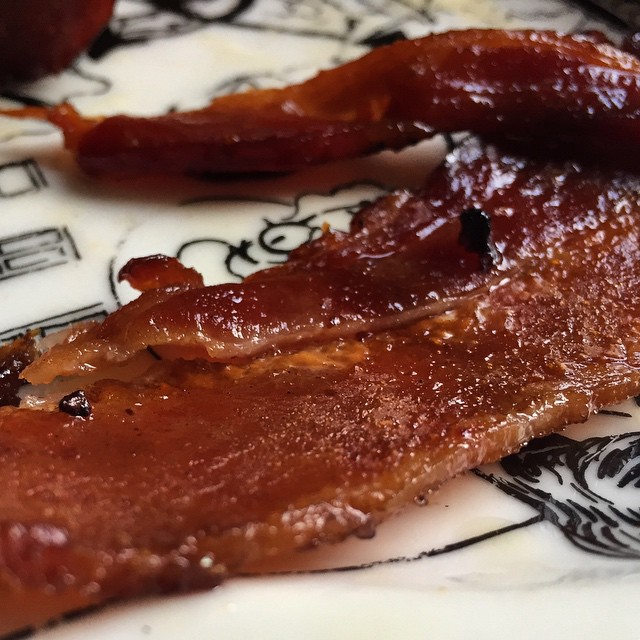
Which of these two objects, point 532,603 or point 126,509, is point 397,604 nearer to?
point 532,603

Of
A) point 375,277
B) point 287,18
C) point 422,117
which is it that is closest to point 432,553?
point 375,277

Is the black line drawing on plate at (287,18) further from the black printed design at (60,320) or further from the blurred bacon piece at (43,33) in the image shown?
the black printed design at (60,320)

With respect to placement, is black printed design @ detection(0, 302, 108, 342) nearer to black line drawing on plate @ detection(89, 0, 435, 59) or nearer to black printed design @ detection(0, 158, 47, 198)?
black printed design @ detection(0, 158, 47, 198)

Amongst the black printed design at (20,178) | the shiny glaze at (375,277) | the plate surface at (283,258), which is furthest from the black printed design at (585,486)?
the black printed design at (20,178)

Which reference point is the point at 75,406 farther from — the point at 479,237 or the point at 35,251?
the point at 479,237

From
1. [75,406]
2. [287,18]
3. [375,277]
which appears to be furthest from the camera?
[287,18]

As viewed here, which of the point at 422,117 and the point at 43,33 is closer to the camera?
the point at 422,117
